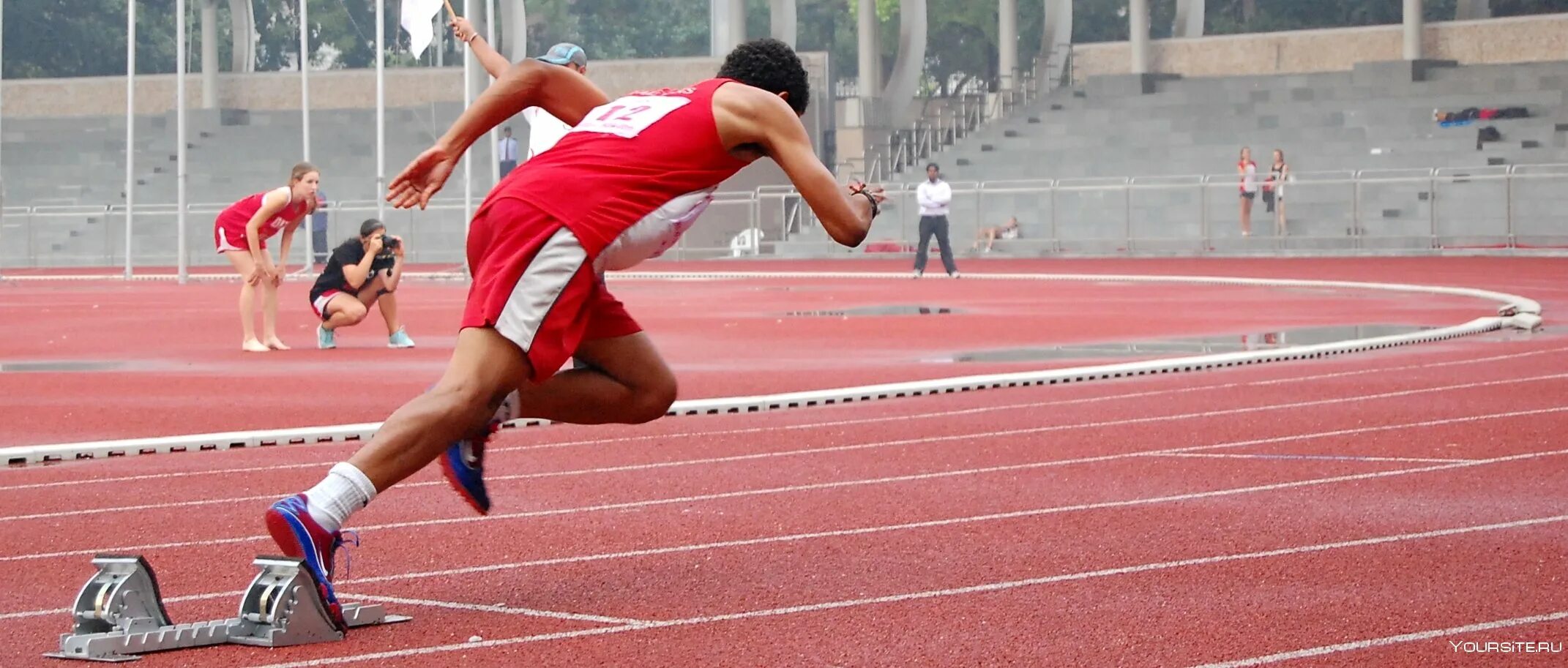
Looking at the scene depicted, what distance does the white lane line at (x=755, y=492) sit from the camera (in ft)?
21.5

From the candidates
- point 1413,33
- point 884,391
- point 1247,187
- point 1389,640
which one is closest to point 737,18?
point 1413,33

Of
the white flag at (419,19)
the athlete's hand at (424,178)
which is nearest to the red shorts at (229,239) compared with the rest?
the white flag at (419,19)

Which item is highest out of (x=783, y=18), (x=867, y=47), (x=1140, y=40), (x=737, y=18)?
(x=737, y=18)

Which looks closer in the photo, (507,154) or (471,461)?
(471,461)

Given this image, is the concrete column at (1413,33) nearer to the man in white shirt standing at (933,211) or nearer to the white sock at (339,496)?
the man in white shirt standing at (933,211)

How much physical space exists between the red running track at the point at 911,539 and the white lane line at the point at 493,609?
0.02 m

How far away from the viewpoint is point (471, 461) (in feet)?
18.4

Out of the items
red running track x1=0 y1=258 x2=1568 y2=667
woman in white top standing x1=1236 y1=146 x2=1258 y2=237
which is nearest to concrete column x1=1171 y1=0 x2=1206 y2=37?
woman in white top standing x1=1236 y1=146 x2=1258 y2=237

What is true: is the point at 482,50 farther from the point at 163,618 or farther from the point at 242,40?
the point at 242,40

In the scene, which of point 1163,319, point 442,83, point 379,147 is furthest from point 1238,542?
point 442,83

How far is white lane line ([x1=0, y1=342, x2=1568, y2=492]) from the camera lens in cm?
836

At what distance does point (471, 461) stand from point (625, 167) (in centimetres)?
90

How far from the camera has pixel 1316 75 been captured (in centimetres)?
4112

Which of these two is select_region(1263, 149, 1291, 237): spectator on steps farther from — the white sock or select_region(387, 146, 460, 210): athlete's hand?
the white sock
